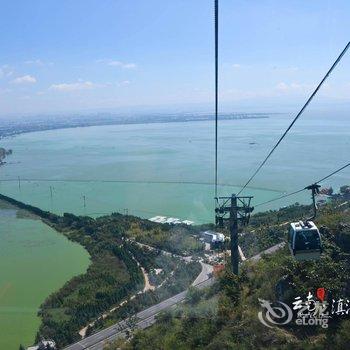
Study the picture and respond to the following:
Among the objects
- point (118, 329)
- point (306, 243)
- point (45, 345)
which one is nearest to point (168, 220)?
point (118, 329)

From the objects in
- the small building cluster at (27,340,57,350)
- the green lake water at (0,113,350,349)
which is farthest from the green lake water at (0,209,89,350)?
the small building cluster at (27,340,57,350)

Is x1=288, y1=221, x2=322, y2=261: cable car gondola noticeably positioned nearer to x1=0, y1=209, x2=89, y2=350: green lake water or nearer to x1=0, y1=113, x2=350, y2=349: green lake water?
x1=0, y1=209, x2=89, y2=350: green lake water

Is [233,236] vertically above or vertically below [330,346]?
above

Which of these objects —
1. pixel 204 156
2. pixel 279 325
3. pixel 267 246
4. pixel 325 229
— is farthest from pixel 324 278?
pixel 204 156

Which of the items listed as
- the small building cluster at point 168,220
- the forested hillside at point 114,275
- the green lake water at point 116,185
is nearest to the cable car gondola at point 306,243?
the forested hillside at point 114,275

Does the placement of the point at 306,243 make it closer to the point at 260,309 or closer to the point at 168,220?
the point at 260,309

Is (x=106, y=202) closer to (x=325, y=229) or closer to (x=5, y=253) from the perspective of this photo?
(x=5, y=253)
